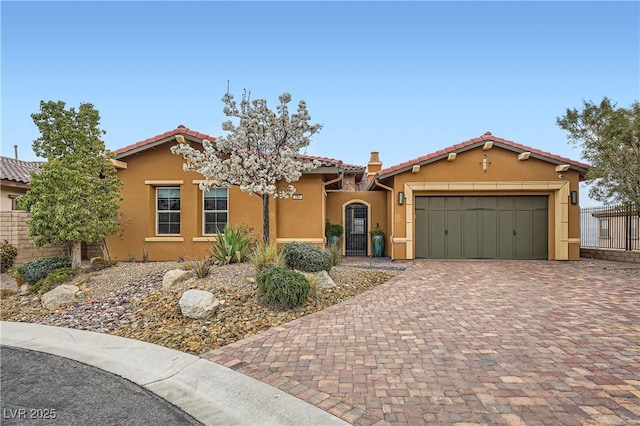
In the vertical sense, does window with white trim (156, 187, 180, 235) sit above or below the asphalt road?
above

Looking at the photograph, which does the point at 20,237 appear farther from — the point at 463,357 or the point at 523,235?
the point at 523,235

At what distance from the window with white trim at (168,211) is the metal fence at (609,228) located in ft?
50.2

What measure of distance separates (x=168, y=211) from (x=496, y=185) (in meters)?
12.2

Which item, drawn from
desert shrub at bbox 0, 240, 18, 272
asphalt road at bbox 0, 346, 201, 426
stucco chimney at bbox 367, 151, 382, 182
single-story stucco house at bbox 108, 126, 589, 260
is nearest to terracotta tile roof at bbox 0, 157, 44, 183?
desert shrub at bbox 0, 240, 18, 272

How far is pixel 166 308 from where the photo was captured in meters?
6.31

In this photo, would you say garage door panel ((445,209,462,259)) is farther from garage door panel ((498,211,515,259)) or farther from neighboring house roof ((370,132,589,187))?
neighboring house roof ((370,132,589,187))

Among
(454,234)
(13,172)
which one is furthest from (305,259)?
(13,172)

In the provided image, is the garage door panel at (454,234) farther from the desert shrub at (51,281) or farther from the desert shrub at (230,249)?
the desert shrub at (51,281)

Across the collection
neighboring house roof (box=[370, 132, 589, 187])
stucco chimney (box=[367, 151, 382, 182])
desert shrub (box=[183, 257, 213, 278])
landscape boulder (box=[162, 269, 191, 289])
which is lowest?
landscape boulder (box=[162, 269, 191, 289])

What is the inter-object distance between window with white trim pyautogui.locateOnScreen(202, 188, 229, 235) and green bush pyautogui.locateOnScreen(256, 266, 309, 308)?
19.8ft

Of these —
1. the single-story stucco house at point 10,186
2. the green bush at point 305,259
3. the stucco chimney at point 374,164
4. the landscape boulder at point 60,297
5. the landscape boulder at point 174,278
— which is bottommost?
the landscape boulder at point 60,297

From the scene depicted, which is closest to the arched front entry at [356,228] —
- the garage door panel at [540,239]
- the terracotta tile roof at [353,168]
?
the terracotta tile roof at [353,168]

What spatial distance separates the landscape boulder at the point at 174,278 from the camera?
24.4ft

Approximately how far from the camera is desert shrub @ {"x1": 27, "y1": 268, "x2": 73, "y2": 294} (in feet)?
25.9
